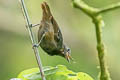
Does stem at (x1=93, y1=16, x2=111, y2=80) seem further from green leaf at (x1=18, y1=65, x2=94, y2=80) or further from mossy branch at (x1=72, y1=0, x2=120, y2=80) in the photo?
green leaf at (x1=18, y1=65, x2=94, y2=80)

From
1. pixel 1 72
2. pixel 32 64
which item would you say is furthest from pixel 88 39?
pixel 1 72

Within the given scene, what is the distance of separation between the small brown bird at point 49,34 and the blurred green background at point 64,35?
4.17 m

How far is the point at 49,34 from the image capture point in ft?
10.1

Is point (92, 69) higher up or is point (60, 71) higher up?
point (60, 71)

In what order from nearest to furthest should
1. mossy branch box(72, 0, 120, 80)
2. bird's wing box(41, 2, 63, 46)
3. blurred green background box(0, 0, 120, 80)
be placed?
mossy branch box(72, 0, 120, 80) < bird's wing box(41, 2, 63, 46) < blurred green background box(0, 0, 120, 80)

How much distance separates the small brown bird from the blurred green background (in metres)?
4.17

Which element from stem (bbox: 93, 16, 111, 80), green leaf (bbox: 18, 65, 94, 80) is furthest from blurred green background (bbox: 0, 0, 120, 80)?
stem (bbox: 93, 16, 111, 80)

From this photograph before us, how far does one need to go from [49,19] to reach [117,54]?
5.35 meters

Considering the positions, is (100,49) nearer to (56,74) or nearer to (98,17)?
(98,17)

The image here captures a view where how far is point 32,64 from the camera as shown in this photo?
7.82 meters

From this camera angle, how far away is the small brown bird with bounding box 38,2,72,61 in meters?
3.02

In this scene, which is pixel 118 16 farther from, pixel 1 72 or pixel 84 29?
pixel 1 72

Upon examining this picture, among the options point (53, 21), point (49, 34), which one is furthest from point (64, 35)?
point (53, 21)

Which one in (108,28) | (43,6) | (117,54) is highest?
(43,6)
